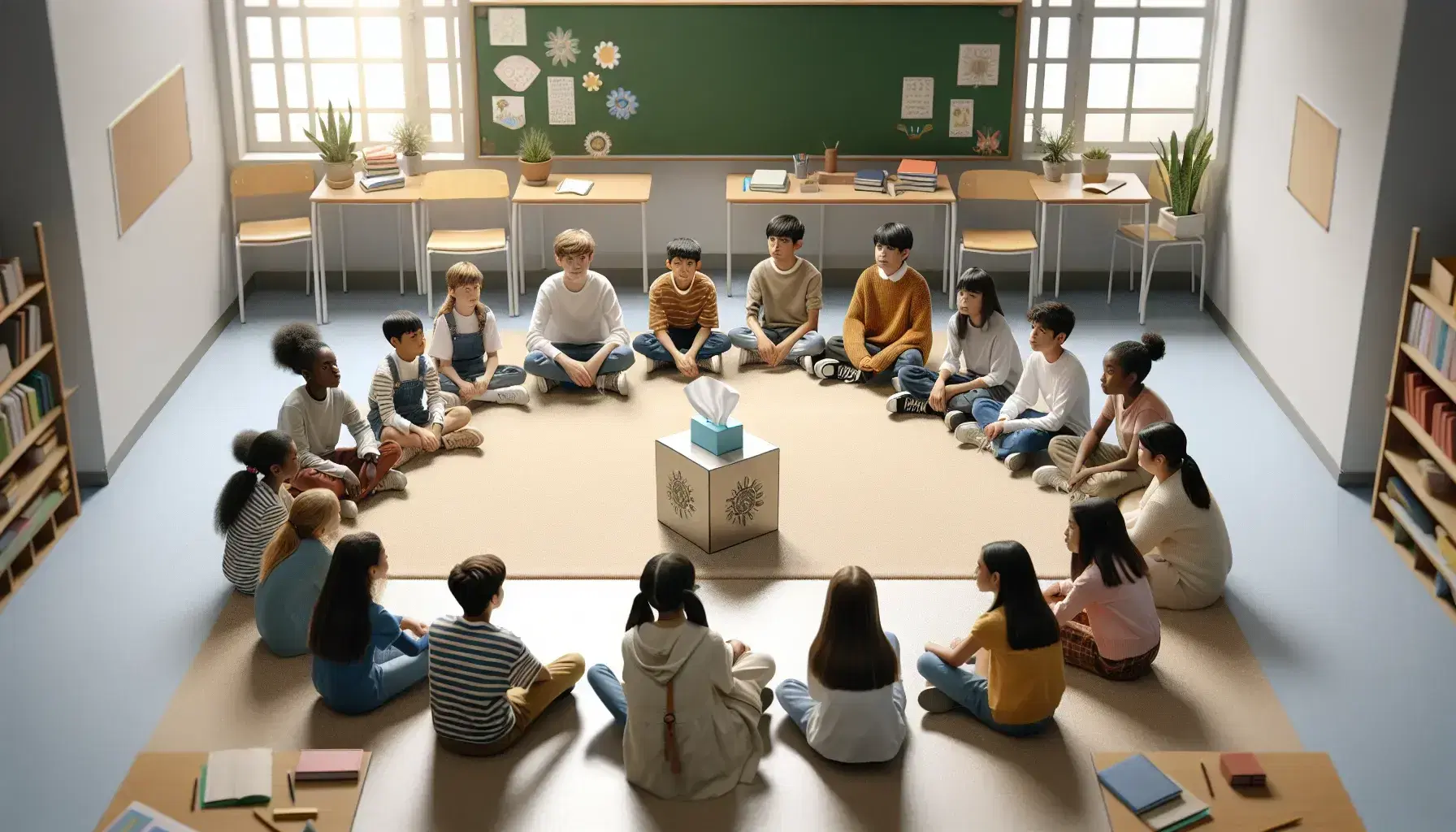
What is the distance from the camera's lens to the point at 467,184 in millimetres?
9016

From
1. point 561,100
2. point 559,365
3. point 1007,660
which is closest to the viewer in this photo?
point 1007,660

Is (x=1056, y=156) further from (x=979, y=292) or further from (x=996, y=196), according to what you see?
(x=979, y=292)

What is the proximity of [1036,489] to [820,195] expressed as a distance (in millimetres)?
2950

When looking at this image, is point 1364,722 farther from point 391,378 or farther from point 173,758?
point 391,378

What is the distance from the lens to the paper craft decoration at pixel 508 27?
9.01 metres

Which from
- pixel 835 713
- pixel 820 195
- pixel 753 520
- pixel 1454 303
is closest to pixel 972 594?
pixel 753 520

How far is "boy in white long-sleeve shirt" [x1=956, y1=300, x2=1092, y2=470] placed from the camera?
6562 millimetres

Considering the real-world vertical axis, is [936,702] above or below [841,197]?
below

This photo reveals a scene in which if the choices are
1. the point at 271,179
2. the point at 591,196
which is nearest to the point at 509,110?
the point at 591,196

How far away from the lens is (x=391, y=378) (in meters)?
6.79

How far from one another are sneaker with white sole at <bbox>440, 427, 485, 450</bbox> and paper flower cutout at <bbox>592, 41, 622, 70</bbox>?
10.3 feet

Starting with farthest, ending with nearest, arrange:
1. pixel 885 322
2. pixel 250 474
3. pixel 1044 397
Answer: pixel 885 322 < pixel 1044 397 < pixel 250 474

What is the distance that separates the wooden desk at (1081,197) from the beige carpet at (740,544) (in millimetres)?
1980

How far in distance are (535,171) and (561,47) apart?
79 cm
